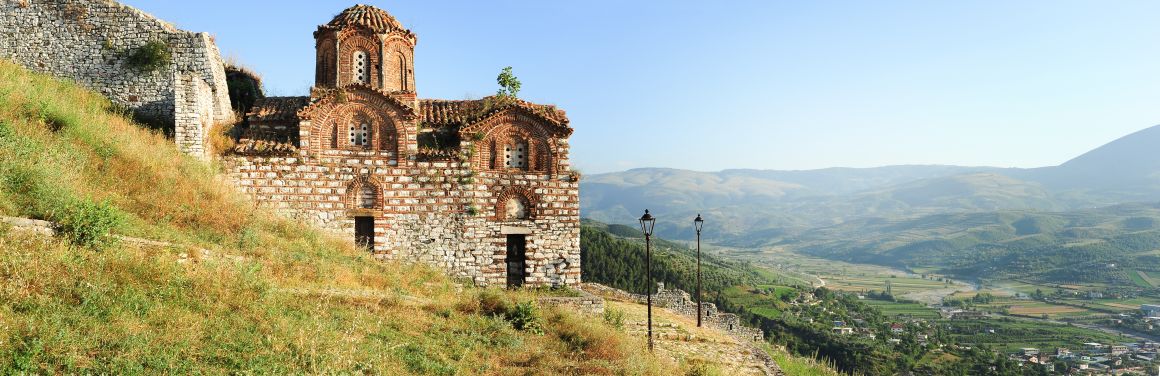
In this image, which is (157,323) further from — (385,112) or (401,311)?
(385,112)

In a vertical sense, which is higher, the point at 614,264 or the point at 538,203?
the point at 538,203

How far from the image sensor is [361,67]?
19.1 meters

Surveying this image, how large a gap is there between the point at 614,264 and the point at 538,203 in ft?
73.7

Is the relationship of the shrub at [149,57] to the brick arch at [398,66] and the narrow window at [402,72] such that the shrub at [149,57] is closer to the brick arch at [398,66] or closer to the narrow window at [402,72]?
the brick arch at [398,66]

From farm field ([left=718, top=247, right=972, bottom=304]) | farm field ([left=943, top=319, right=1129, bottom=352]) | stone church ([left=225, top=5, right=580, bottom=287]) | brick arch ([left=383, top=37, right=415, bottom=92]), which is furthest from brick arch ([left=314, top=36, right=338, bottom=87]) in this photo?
farm field ([left=718, top=247, right=972, bottom=304])

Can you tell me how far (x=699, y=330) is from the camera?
20.6m

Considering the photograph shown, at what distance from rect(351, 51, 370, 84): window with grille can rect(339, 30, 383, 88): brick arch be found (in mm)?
68

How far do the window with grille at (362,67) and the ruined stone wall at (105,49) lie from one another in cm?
389

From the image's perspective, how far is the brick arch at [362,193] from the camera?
1748 centimetres

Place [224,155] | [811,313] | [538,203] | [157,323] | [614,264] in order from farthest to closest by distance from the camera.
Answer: [811,313]
[614,264]
[538,203]
[224,155]
[157,323]

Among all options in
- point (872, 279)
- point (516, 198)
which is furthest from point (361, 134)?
point (872, 279)

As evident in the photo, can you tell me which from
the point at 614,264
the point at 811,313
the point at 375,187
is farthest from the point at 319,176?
the point at 811,313

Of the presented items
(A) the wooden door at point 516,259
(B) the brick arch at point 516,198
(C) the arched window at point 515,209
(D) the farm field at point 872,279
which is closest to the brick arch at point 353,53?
(B) the brick arch at point 516,198

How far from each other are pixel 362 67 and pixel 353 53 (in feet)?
1.57
